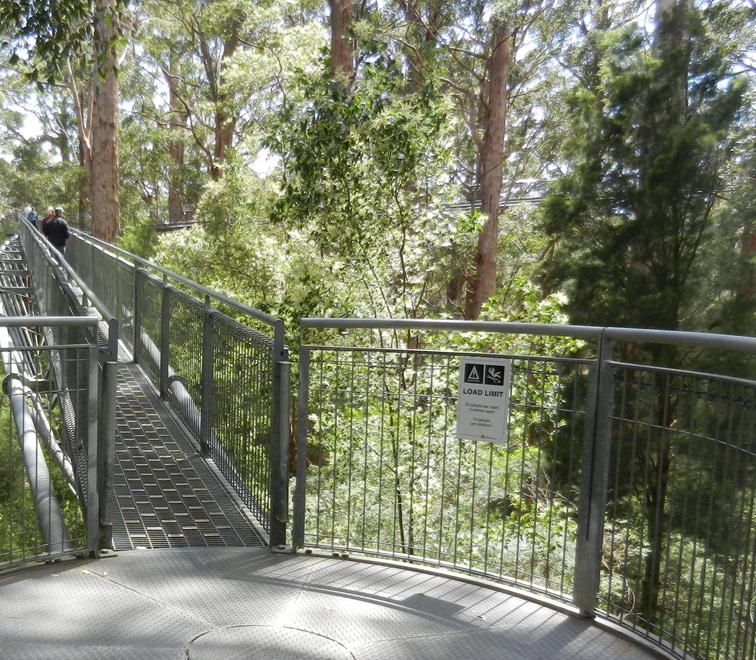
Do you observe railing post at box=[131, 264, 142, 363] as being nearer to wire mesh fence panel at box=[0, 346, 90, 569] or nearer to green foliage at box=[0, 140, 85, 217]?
wire mesh fence panel at box=[0, 346, 90, 569]

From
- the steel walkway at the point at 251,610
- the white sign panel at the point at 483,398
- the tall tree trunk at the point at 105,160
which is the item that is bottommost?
the steel walkway at the point at 251,610

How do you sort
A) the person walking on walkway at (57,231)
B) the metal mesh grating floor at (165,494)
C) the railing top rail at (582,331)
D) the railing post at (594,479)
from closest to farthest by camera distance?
the railing top rail at (582,331) → the railing post at (594,479) → the metal mesh grating floor at (165,494) → the person walking on walkway at (57,231)

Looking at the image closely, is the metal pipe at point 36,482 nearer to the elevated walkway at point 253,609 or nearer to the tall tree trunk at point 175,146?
the elevated walkway at point 253,609

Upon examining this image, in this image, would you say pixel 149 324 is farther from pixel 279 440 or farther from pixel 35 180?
pixel 35 180

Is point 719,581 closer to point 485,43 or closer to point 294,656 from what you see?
point 294,656

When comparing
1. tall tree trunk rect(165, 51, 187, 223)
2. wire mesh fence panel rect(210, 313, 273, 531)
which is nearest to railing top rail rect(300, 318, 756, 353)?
wire mesh fence panel rect(210, 313, 273, 531)

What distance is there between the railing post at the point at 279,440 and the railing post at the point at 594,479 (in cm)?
176

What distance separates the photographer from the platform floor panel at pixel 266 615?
3.94 m

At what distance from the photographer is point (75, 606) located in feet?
14.0

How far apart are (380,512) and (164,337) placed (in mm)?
4022

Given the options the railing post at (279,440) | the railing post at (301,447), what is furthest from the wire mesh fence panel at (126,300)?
the railing post at (301,447)

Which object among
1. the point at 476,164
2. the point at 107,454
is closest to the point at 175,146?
the point at 476,164

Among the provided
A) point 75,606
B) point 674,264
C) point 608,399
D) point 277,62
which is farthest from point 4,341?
point 277,62

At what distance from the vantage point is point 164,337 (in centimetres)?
862
